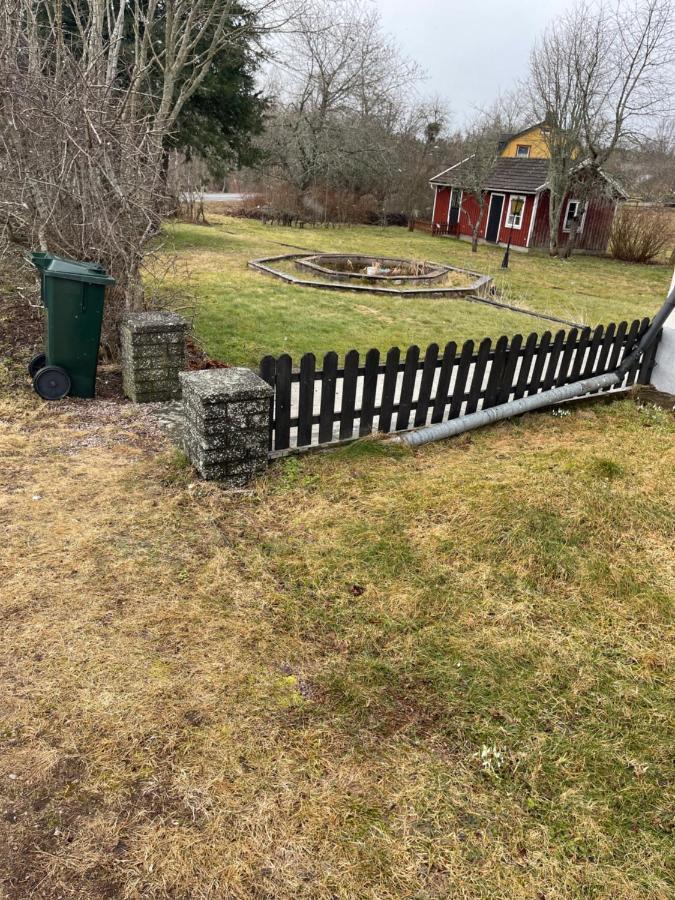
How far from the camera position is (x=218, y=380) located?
4305 mm

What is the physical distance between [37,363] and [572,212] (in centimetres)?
2815

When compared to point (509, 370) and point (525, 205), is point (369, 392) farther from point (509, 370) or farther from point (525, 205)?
point (525, 205)

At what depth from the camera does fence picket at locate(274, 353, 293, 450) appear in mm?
4453

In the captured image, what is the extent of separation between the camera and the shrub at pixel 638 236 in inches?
979

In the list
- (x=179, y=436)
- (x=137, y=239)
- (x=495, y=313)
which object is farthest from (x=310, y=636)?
(x=495, y=313)

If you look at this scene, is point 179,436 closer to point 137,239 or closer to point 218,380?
point 218,380

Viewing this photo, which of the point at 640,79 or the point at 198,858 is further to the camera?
the point at 640,79

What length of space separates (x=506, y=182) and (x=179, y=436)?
28.7 m

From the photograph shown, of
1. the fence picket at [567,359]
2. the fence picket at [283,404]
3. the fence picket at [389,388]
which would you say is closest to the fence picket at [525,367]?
the fence picket at [567,359]

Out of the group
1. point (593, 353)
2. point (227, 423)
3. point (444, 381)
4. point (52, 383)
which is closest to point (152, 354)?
point (52, 383)

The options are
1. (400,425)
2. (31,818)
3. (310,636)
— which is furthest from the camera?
(400,425)

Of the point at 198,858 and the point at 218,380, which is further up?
the point at 218,380

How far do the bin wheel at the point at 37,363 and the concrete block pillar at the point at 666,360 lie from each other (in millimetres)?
7192

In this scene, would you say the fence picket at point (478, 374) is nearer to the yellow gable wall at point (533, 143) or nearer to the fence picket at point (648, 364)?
the fence picket at point (648, 364)
